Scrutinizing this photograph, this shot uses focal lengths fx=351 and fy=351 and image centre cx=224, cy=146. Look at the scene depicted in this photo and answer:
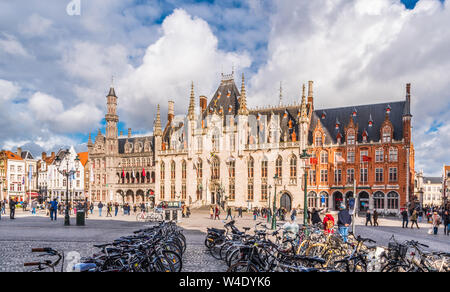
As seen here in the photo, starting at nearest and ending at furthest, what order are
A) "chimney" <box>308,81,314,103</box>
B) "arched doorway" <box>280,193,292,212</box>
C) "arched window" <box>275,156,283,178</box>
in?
"arched doorway" <box>280,193,292,212</box>
"arched window" <box>275,156,283,178</box>
"chimney" <box>308,81,314,103</box>

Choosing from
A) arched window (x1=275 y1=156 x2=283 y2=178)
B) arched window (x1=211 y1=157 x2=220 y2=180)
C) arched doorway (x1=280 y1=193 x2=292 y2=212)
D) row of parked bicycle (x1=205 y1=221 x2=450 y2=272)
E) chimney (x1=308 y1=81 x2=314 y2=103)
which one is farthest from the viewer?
arched window (x1=211 y1=157 x2=220 y2=180)

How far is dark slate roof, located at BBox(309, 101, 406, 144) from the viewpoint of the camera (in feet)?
156

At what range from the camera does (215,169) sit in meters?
57.2

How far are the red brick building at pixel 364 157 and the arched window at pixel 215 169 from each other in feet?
48.7

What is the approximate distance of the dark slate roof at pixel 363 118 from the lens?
4756 centimetres

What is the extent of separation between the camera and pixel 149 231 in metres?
12.8

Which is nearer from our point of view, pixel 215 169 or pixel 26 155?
pixel 215 169

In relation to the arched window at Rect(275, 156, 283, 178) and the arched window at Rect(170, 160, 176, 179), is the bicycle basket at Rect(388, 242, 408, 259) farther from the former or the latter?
the arched window at Rect(170, 160, 176, 179)

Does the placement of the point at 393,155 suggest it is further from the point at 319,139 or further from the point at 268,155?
the point at 268,155

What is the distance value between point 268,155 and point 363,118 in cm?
1449

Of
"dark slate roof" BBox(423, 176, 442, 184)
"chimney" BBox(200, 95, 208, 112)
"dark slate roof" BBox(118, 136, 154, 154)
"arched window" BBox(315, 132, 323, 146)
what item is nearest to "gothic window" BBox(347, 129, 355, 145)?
"arched window" BBox(315, 132, 323, 146)

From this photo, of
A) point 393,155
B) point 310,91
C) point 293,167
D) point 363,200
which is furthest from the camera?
point 310,91

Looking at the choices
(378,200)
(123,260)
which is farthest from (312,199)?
(123,260)

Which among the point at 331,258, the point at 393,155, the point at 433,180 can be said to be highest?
the point at 393,155
